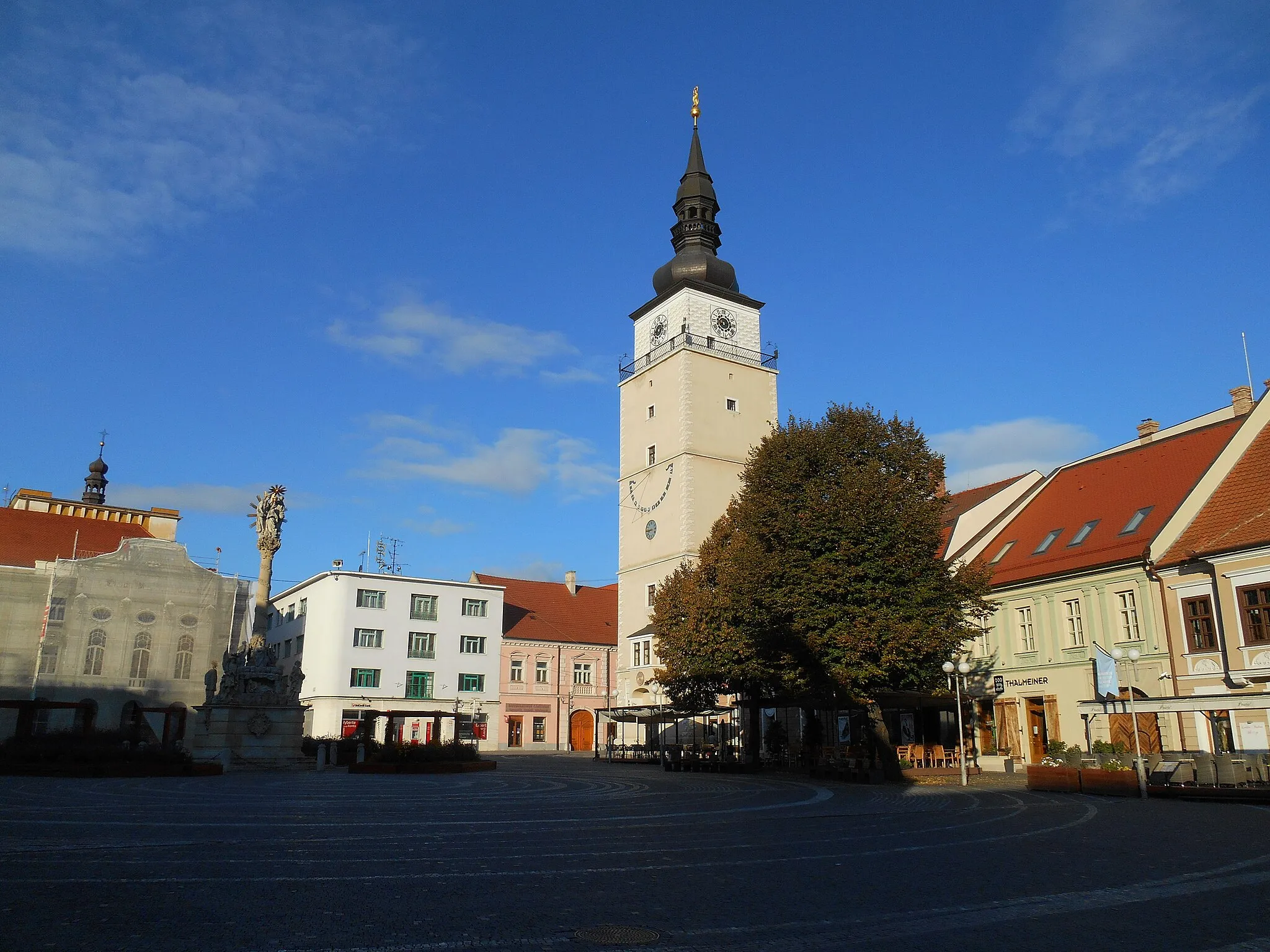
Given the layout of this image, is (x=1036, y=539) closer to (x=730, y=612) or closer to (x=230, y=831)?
(x=730, y=612)

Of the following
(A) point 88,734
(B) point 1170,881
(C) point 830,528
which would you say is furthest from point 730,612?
(B) point 1170,881

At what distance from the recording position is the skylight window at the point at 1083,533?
123 feet

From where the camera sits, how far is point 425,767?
36.6 meters

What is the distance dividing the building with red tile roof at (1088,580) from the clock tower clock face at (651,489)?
67.5 ft

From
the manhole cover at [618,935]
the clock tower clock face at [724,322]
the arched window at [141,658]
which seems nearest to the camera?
the manhole cover at [618,935]

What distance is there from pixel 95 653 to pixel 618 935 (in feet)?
179

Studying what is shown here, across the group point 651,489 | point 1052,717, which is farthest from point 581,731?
point 1052,717

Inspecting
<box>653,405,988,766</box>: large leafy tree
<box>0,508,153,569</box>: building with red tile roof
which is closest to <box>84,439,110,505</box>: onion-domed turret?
<box>0,508,153,569</box>: building with red tile roof

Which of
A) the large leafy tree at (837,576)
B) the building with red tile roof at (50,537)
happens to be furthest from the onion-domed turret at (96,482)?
the large leafy tree at (837,576)

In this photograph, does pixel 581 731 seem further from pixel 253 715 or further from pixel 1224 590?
pixel 1224 590

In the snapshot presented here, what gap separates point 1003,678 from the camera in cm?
3906

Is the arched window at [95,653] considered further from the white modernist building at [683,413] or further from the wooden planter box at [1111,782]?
the wooden planter box at [1111,782]

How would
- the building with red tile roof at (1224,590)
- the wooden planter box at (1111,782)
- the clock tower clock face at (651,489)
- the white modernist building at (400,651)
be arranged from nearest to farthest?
the wooden planter box at (1111,782), the building with red tile roof at (1224,590), the clock tower clock face at (651,489), the white modernist building at (400,651)

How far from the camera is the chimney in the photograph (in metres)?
39.0
